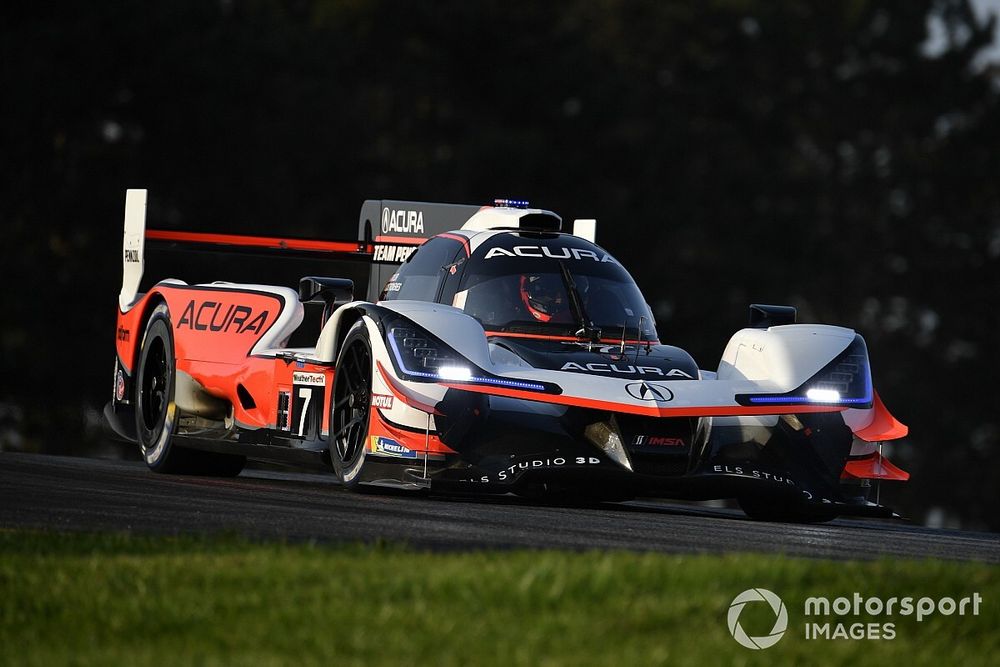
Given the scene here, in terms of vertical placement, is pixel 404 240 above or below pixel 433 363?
above

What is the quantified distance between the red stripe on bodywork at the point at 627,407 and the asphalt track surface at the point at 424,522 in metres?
0.57

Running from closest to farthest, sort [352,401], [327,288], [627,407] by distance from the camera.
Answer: [627,407] → [352,401] → [327,288]

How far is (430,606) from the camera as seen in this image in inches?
238

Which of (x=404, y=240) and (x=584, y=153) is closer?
(x=404, y=240)

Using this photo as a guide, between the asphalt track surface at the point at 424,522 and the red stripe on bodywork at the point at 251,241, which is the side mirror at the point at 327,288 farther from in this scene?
the red stripe on bodywork at the point at 251,241

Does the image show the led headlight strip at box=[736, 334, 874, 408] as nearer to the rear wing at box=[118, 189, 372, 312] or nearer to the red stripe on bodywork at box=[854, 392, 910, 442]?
the red stripe on bodywork at box=[854, 392, 910, 442]

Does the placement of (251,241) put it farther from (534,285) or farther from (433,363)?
(433,363)

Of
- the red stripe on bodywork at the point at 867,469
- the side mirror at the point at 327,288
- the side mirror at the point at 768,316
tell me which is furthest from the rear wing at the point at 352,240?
the red stripe on bodywork at the point at 867,469

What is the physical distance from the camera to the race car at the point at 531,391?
36.2 ft

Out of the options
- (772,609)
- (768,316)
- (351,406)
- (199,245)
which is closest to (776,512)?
(768,316)

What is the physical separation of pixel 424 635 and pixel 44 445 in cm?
3888

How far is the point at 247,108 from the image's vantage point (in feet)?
156

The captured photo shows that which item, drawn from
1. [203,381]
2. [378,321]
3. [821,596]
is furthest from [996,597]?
[203,381]

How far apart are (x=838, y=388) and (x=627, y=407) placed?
151 centimetres
